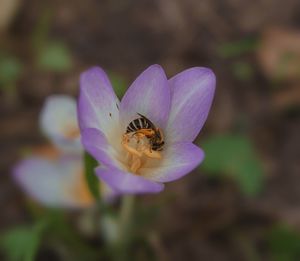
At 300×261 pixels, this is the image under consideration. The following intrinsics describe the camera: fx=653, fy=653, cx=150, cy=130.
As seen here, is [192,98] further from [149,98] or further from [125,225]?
[125,225]

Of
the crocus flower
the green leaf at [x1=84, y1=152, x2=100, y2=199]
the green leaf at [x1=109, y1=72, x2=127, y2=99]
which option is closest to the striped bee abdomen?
the crocus flower

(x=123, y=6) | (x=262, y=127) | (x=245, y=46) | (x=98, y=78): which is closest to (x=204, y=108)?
(x=98, y=78)

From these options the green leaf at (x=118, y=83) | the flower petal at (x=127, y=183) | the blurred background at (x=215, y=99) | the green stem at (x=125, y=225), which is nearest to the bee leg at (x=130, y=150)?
the flower petal at (x=127, y=183)

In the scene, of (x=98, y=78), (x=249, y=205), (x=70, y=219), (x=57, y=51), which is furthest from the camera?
(x=57, y=51)

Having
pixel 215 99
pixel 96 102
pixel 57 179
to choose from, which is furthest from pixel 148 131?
pixel 215 99

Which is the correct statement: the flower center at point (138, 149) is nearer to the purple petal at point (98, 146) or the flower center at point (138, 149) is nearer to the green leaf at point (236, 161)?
the purple petal at point (98, 146)

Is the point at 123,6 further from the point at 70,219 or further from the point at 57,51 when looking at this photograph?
the point at 70,219
